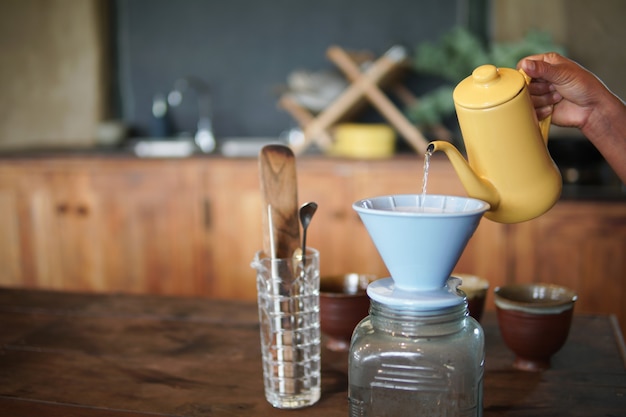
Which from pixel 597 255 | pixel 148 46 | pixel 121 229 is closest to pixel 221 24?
pixel 148 46

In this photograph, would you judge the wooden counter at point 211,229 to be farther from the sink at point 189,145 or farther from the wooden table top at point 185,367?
the wooden table top at point 185,367

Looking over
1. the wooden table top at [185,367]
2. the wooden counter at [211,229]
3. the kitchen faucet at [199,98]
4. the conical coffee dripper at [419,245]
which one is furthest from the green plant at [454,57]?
the conical coffee dripper at [419,245]

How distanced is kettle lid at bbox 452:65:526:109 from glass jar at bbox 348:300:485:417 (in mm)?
300

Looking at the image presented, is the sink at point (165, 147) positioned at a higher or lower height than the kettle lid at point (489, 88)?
lower

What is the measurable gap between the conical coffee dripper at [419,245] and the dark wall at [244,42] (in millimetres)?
2518

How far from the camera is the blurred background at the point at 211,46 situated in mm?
3197

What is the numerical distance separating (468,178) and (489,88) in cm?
14

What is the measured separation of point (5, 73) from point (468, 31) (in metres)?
2.56

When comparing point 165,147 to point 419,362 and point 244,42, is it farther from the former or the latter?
point 419,362

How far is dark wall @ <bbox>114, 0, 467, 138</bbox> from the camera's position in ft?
11.1

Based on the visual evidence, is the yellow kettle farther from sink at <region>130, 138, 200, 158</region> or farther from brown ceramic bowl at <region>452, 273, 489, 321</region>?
sink at <region>130, 138, 200, 158</region>

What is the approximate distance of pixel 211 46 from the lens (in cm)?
362

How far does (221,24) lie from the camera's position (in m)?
3.59

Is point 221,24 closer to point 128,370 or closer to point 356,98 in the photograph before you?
point 356,98
